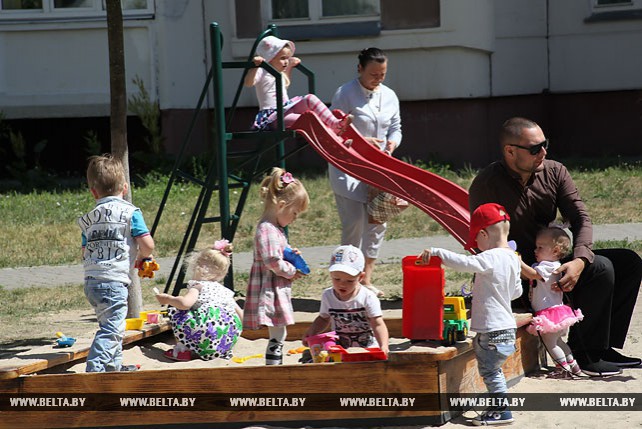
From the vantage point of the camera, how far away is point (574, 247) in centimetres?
641

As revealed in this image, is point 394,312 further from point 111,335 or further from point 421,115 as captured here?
point 421,115

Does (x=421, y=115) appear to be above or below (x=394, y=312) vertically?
above

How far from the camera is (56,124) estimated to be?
16391 mm

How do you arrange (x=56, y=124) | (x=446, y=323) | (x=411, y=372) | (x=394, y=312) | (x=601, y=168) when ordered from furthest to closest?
(x=56, y=124) → (x=601, y=168) → (x=394, y=312) → (x=446, y=323) → (x=411, y=372)

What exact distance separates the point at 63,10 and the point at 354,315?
1126cm

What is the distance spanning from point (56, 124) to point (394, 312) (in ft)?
32.6

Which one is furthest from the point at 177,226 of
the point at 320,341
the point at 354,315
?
the point at 354,315

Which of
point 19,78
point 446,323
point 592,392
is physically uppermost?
point 19,78

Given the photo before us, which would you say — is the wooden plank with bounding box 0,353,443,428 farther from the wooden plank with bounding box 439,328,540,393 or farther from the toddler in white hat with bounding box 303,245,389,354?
the toddler in white hat with bounding box 303,245,389,354

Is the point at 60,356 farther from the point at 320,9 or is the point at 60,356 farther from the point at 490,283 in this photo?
the point at 320,9

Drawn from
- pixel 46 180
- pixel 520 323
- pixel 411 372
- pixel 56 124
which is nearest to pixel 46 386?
pixel 411 372

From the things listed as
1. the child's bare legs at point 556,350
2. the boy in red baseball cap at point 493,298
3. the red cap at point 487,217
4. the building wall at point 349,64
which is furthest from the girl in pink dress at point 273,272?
the building wall at point 349,64

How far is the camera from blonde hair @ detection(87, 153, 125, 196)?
6.14 meters

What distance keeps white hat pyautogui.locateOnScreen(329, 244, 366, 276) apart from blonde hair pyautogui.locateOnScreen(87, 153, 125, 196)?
1.36 m
